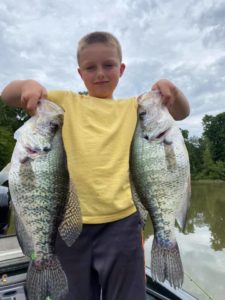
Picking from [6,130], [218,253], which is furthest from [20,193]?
[6,130]

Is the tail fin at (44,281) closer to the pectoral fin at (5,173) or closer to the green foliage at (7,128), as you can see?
the pectoral fin at (5,173)

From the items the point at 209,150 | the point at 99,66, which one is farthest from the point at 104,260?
the point at 209,150

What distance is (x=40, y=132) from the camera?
240 cm

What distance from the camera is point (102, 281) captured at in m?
2.83

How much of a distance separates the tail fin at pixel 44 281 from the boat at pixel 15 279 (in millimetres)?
1730

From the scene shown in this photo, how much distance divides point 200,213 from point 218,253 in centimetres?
790

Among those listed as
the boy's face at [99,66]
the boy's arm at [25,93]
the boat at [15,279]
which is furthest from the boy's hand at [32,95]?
the boat at [15,279]

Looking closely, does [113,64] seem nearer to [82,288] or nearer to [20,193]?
[20,193]

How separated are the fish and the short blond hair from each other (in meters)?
0.73

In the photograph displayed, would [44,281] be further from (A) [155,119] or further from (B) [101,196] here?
(A) [155,119]

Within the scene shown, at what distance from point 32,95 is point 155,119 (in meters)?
0.74

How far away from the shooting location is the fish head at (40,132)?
2375mm

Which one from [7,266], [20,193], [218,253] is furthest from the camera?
[218,253]

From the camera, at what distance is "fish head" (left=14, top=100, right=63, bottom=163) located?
2.38 metres
